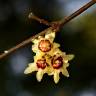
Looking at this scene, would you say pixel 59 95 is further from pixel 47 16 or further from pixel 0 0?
pixel 0 0

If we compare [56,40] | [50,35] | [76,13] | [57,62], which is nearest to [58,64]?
[57,62]

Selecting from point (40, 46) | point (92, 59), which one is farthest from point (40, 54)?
point (92, 59)

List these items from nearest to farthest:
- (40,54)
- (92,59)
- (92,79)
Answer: (40,54), (92,59), (92,79)


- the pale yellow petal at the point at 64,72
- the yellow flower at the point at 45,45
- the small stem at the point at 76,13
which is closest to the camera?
the small stem at the point at 76,13

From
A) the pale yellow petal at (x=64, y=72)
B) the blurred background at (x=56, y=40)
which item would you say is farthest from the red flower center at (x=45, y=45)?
the blurred background at (x=56, y=40)

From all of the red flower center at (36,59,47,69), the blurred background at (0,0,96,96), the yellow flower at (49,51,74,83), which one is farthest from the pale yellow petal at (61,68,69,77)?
the blurred background at (0,0,96,96)

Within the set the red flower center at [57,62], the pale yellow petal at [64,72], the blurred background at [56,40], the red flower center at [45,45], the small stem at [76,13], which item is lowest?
the pale yellow petal at [64,72]

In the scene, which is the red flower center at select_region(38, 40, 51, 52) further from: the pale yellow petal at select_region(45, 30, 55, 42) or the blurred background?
the blurred background

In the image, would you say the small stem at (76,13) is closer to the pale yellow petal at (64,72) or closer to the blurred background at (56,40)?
the pale yellow petal at (64,72)
